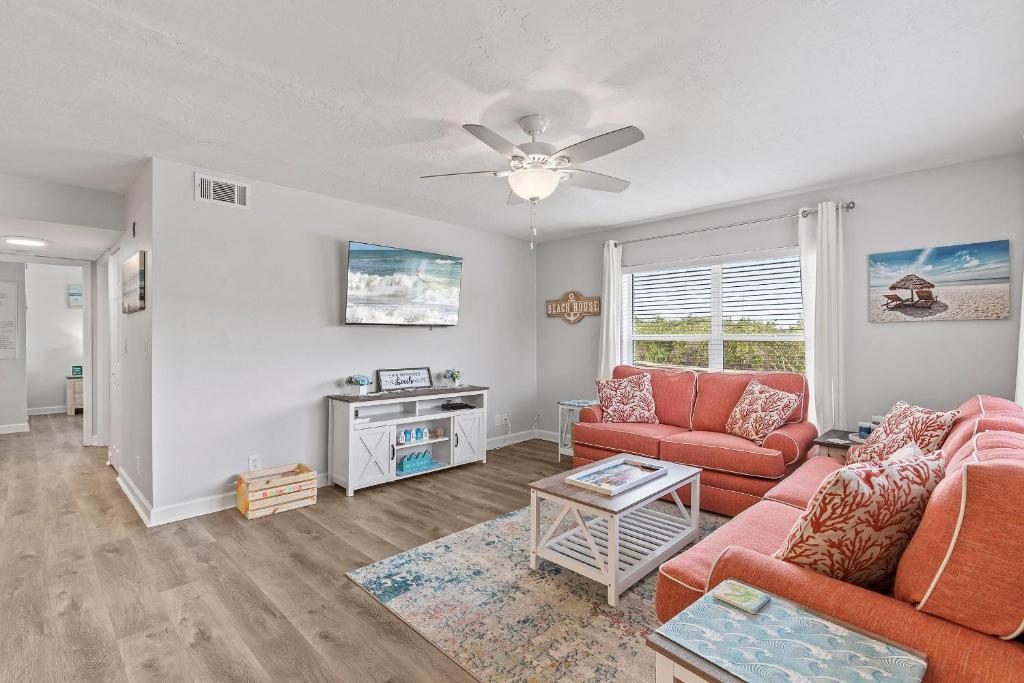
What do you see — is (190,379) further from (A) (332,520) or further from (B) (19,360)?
(B) (19,360)

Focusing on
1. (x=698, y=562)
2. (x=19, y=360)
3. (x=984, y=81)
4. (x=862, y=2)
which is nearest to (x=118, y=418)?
(x=19, y=360)

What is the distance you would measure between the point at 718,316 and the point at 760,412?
1219 millimetres

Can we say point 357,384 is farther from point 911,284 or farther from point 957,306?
point 957,306

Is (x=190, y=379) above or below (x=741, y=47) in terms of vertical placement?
below

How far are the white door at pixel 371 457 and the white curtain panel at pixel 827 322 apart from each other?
356cm

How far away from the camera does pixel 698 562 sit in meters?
1.71

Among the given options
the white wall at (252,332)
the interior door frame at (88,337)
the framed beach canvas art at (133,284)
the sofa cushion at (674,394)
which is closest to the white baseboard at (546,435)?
the sofa cushion at (674,394)

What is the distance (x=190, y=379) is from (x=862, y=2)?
4.25m

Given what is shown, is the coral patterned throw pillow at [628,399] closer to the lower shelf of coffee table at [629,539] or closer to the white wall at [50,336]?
the lower shelf of coffee table at [629,539]

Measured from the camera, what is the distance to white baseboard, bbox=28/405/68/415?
7426 millimetres

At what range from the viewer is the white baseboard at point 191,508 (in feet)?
10.8

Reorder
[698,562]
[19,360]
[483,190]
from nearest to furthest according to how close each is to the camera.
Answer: [698,562], [483,190], [19,360]

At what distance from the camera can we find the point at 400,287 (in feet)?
14.9

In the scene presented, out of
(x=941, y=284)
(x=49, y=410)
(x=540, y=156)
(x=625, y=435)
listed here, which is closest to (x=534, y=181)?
(x=540, y=156)
